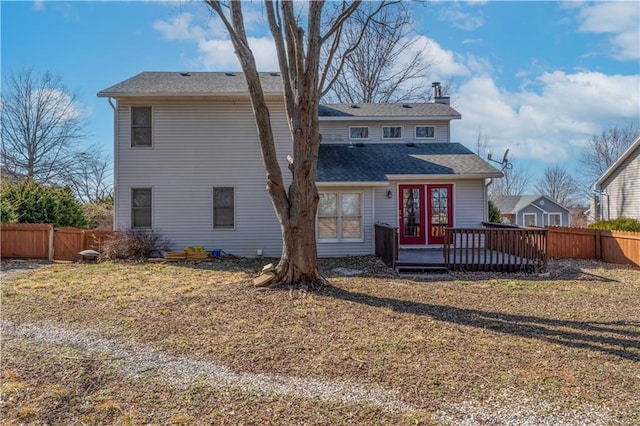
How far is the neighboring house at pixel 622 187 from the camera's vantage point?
16.9 metres

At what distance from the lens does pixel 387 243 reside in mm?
10383

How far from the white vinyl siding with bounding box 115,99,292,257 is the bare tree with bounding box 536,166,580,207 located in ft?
129

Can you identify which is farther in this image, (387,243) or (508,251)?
(387,243)

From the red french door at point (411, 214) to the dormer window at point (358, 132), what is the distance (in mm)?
3125

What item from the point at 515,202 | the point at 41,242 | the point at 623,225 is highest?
the point at 515,202

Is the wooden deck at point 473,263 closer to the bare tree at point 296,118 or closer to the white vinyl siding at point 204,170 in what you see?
the bare tree at point 296,118

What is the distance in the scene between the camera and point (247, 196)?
41.7 feet

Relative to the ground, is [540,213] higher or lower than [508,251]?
higher

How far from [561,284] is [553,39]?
8582 mm

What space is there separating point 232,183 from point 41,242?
6161 millimetres

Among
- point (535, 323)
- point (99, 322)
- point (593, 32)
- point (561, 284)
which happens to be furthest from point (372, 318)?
point (593, 32)

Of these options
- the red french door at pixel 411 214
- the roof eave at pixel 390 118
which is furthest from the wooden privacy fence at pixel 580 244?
the roof eave at pixel 390 118

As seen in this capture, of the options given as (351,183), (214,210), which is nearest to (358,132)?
(351,183)

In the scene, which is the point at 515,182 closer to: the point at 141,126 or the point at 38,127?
the point at 141,126
